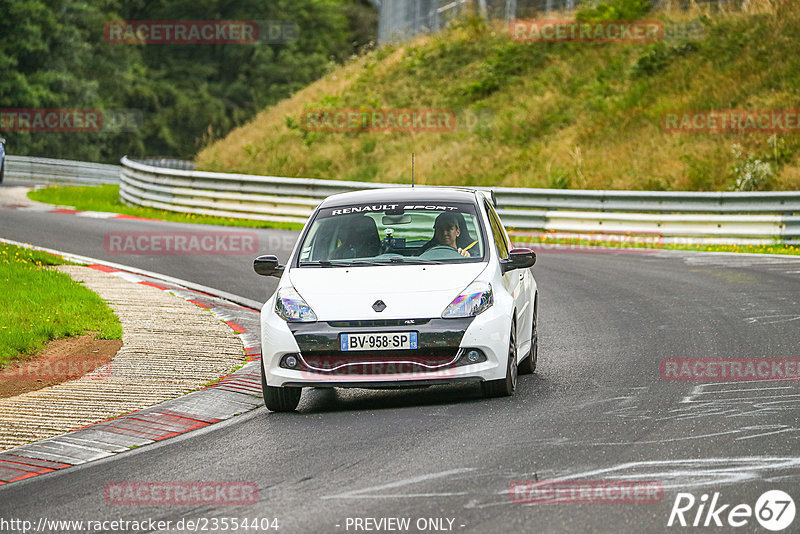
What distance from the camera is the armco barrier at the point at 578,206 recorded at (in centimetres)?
2161

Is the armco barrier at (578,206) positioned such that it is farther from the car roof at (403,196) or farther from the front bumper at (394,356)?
the front bumper at (394,356)

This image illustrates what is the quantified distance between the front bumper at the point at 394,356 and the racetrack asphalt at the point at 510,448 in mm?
260

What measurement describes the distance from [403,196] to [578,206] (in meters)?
13.8

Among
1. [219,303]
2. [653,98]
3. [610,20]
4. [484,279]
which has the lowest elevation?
[219,303]

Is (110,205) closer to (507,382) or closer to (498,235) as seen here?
(498,235)

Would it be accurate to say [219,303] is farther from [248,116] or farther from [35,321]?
[248,116]

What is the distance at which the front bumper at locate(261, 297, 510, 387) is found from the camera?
8.57 metres

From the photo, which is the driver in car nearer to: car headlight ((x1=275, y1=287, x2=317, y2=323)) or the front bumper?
the front bumper

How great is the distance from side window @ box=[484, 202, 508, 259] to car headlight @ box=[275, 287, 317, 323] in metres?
1.77

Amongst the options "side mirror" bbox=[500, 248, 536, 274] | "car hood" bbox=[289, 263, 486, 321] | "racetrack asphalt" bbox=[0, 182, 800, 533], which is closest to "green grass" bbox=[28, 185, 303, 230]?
"racetrack asphalt" bbox=[0, 182, 800, 533]

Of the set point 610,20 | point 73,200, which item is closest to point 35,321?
point 73,200

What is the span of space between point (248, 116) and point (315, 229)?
60985mm

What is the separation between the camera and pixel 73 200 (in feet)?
108

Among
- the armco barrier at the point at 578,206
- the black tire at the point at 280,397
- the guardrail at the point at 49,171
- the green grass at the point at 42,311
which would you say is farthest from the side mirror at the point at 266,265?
the guardrail at the point at 49,171
